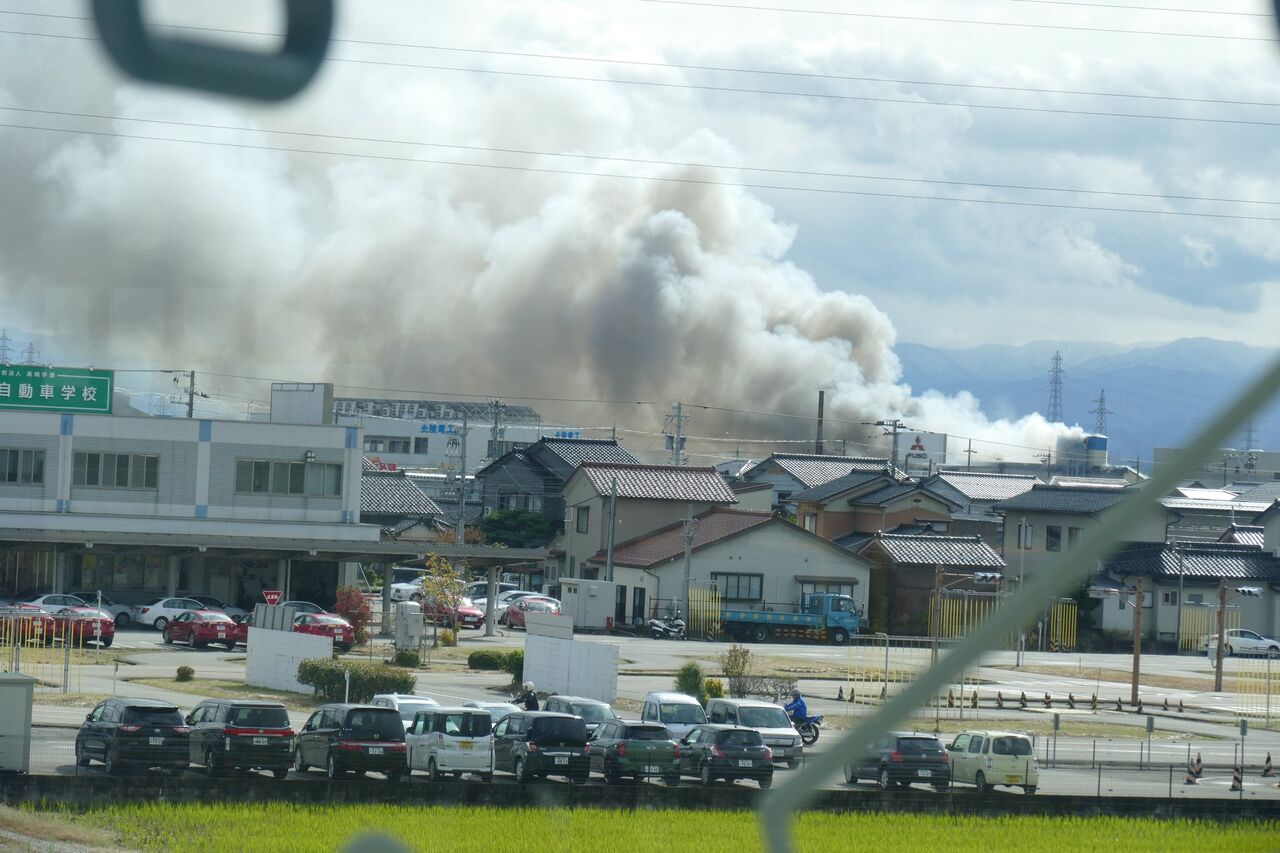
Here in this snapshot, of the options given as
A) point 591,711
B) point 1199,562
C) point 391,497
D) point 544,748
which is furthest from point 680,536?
point 544,748

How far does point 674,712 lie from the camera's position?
14.2m

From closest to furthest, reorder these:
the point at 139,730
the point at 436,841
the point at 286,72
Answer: the point at 286,72 < the point at 436,841 < the point at 139,730

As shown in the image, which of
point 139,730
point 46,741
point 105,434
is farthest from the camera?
point 105,434

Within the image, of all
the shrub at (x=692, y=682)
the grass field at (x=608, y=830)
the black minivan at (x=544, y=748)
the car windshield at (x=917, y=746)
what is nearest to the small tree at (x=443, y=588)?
the shrub at (x=692, y=682)

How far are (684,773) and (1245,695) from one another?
13440mm

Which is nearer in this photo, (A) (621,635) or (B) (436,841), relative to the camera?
(B) (436,841)

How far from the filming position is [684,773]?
12.2 meters

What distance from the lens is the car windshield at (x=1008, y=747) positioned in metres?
12.4

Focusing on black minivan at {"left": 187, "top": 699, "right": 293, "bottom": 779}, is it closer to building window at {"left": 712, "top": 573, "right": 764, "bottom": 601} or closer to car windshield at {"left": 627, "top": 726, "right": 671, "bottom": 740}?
car windshield at {"left": 627, "top": 726, "right": 671, "bottom": 740}

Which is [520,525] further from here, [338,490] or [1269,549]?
[1269,549]

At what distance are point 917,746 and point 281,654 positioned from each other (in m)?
9.35

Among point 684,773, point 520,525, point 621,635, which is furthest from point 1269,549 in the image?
point 684,773

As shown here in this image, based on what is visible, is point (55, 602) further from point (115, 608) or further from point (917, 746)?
point (917, 746)

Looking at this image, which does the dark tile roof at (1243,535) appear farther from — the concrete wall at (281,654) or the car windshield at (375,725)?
the car windshield at (375,725)
